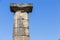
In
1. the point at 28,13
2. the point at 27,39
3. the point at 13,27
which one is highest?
the point at 28,13

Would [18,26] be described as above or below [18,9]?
below

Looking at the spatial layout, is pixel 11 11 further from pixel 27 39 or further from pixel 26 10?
pixel 27 39

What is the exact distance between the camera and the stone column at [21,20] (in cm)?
666

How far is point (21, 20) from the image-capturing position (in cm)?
694

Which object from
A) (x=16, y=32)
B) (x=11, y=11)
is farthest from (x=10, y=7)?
(x=16, y=32)

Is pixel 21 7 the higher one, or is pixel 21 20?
pixel 21 7

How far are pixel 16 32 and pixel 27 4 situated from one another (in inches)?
54.4

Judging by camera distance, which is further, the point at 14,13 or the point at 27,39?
the point at 14,13

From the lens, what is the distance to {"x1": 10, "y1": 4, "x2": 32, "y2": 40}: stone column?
21.8 feet

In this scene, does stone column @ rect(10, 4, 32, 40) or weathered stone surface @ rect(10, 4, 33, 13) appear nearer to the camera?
stone column @ rect(10, 4, 32, 40)

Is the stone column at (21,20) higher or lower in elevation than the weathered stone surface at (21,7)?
lower

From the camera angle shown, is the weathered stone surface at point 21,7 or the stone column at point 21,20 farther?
the weathered stone surface at point 21,7

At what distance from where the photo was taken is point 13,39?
6637mm

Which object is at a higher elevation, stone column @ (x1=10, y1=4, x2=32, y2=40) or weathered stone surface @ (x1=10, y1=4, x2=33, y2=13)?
weathered stone surface @ (x1=10, y1=4, x2=33, y2=13)
